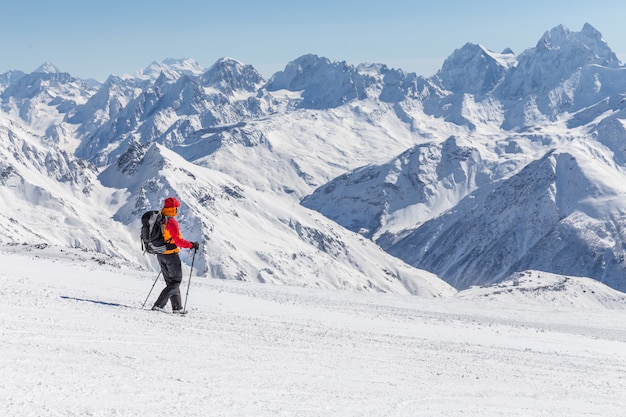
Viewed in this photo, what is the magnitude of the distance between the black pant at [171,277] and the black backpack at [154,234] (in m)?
0.32

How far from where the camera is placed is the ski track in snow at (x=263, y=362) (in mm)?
10328

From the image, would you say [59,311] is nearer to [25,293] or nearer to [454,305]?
[25,293]

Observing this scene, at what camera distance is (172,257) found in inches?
733

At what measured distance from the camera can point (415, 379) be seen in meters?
→ 13.8

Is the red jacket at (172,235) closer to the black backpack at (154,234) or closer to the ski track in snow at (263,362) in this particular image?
the black backpack at (154,234)

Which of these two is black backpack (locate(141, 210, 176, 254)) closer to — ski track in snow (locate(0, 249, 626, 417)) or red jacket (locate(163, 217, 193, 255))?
red jacket (locate(163, 217, 193, 255))

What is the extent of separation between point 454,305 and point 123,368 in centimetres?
2762

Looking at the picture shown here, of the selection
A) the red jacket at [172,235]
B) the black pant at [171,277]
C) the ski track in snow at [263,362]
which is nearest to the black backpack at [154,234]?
the red jacket at [172,235]

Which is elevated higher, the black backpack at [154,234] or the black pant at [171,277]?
the black backpack at [154,234]

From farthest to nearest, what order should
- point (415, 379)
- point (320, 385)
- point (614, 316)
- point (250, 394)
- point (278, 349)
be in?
point (614, 316)
point (278, 349)
point (415, 379)
point (320, 385)
point (250, 394)

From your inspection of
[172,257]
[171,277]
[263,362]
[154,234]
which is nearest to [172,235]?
[154,234]

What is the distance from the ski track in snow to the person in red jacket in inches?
25.6

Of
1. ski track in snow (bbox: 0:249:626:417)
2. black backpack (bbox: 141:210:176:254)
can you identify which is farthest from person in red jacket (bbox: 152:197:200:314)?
ski track in snow (bbox: 0:249:626:417)

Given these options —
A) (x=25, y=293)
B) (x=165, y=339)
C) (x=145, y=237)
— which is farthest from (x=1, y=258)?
(x=165, y=339)
